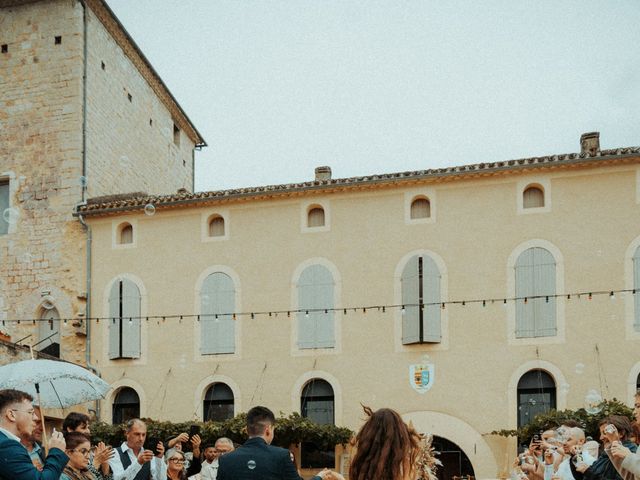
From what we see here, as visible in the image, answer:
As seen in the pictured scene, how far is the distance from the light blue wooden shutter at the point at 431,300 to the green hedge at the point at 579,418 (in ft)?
9.40

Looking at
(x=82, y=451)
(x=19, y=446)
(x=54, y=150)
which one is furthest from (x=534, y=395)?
(x=19, y=446)

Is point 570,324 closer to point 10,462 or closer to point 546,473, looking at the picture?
point 546,473

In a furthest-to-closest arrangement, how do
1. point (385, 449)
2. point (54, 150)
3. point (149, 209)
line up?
point (54, 150), point (149, 209), point (385, 449)

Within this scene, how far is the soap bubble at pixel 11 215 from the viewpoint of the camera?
22.0 meters

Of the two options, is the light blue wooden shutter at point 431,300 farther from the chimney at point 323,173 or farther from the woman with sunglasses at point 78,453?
the woman with sunglasses at point 78,453

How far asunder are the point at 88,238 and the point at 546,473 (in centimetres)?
1669

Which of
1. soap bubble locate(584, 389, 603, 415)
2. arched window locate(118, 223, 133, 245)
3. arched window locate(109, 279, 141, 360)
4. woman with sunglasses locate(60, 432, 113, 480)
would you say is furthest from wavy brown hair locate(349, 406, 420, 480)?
arched window locate(118, 223, 133, 245)

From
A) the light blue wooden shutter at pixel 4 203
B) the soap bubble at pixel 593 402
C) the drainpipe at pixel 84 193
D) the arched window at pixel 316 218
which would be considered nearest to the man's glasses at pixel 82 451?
the soap bubble at pixel 593 402

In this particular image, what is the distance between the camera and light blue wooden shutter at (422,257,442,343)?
18688 millimetres

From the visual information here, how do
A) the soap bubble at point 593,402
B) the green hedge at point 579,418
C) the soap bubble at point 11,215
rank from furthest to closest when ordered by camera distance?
the soap bubble at point 11,215 < the green hedge at point 579,418 < the soap bubble at point 593,402

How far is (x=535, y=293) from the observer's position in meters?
18.3

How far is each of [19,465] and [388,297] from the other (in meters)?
15.3

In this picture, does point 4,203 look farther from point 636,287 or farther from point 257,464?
point 257,464

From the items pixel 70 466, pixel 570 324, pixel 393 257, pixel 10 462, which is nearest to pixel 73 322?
pixel 393 257
